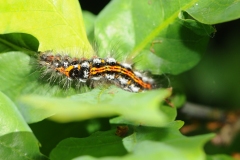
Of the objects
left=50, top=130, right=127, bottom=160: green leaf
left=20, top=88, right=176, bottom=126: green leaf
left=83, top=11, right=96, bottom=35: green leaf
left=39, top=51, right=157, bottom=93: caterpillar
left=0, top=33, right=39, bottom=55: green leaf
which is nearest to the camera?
left=20, top=88, right=176, bottom=126: green leaf

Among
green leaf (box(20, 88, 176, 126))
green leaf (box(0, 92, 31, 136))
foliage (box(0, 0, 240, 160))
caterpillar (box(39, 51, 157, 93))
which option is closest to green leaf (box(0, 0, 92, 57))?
foliage (box(0, 0, 240, 160))

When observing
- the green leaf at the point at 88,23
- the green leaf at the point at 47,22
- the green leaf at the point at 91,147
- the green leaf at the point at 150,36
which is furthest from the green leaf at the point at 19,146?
the green leaf at the point at 88,23

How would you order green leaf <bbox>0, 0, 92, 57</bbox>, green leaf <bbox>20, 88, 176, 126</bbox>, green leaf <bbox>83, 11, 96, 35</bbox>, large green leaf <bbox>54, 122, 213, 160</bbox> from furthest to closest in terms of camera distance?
green leaf <bbox>83, 11, 96, 35</bbox> < green leaf <bbox>0, 0, 92, 57</bbox> < large green leaf <bbox>54, 122, 213, 160</bbox> < green leaf <bbox>20, 88, 176, 126</bbox>

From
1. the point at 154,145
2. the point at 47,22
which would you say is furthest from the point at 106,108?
the point at 47,22

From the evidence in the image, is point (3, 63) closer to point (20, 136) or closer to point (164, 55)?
point (20, 136)

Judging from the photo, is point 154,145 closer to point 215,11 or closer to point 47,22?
point 215,11

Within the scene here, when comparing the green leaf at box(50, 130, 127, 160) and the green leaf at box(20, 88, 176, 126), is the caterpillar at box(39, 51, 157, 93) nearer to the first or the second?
the green leaf at box(50, 130, 127, 160)
